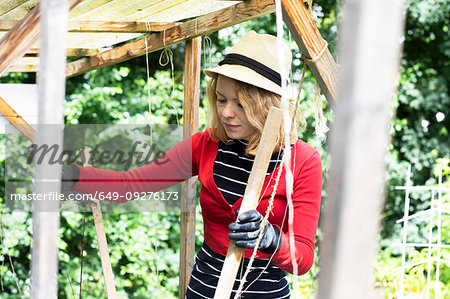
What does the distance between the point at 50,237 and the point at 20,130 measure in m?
1.94

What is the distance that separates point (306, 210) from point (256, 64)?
1.37 ft

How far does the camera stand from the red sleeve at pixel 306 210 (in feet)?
4.75

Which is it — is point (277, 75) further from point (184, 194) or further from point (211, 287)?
point (184, 194)

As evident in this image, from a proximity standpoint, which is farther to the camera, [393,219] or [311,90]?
[393,219]

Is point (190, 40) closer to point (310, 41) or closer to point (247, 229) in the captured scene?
point (310, 41)

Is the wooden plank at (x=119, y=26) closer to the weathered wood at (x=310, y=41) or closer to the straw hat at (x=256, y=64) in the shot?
the straw hat at (x=256, y=64)

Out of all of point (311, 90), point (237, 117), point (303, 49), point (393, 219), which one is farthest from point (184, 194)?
point (393, 219)

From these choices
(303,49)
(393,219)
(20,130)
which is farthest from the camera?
(393,219)

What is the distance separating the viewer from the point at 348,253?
0.57 meters

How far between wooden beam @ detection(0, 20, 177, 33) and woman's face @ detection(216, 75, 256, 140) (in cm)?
92

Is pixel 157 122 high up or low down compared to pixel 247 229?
up

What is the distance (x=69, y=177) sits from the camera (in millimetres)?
1704

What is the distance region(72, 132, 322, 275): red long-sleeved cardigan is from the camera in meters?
1.48

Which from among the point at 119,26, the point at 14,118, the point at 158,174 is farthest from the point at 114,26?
the point at 158,174
